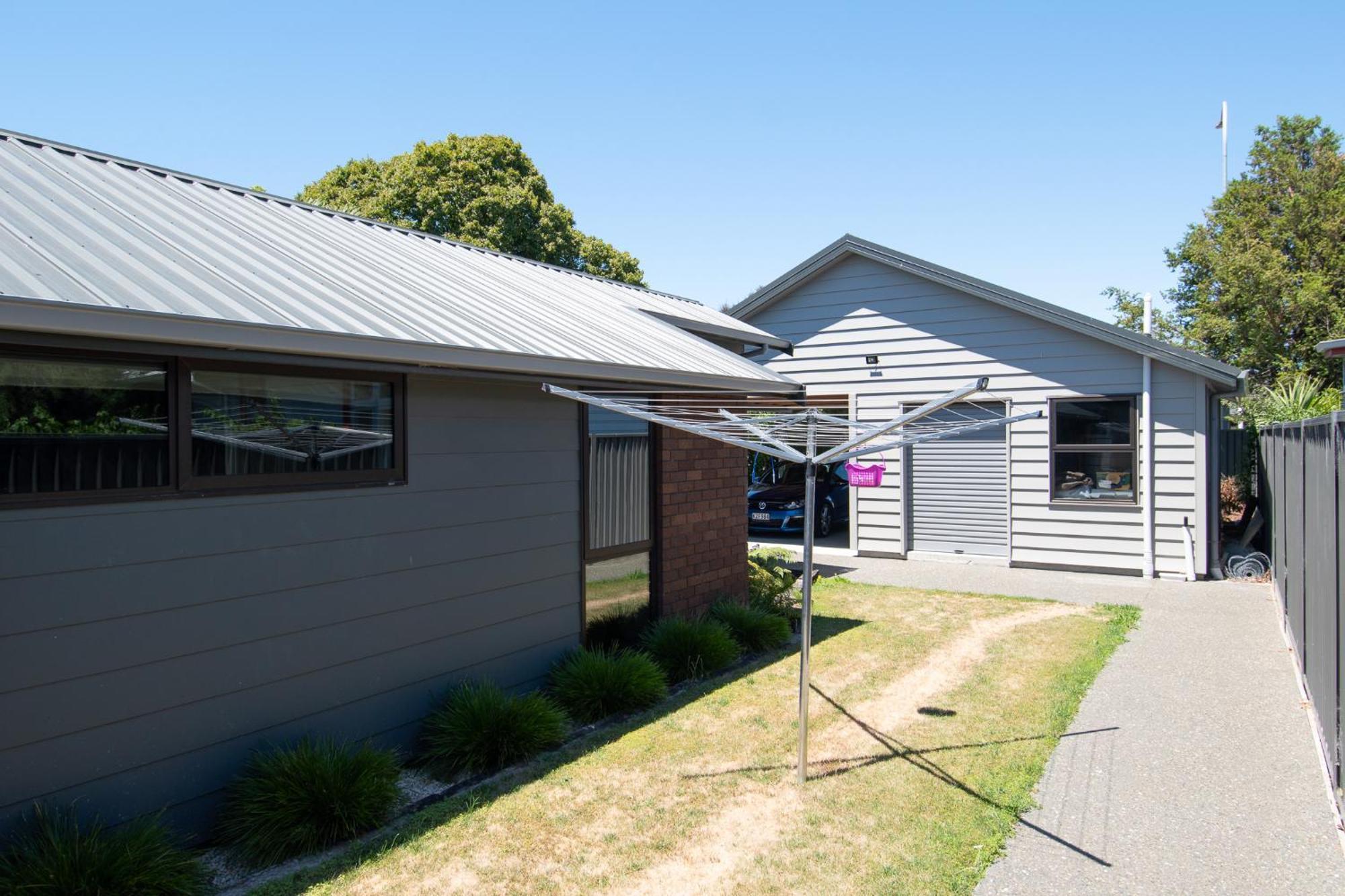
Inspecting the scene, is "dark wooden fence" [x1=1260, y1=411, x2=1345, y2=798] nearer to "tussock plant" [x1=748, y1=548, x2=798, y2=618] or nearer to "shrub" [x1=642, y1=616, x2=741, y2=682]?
"shrub" [x1=642, y1=616, x2=741, y2=682]

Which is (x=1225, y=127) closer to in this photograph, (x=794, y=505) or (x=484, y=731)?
(x=794, y=505)

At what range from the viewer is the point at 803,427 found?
592cm

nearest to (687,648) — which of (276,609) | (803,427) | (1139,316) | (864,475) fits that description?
(803,427)

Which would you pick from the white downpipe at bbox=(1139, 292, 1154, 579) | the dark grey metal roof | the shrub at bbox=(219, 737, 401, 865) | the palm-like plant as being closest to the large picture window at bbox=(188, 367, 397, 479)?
the shrub at bbox=(219, 737, 401, 865)

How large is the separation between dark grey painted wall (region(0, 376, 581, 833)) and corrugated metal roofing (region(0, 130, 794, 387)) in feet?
2.05

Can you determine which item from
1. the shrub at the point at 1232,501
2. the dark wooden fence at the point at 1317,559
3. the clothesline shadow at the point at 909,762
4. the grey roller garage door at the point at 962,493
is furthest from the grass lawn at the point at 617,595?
the shrub at the point at 1232,501

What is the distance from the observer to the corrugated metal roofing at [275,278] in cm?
361

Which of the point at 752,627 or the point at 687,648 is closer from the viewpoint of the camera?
the point at 687,648

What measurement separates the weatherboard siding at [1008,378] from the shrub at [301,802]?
28.0ft

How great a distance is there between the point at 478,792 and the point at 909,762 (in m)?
2.55

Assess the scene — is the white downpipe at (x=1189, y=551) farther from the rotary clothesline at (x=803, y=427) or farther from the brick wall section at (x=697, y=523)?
the brick wall section at (x=697, y=523)

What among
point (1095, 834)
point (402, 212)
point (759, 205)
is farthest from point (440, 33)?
point (402, 212)

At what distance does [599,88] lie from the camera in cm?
1203

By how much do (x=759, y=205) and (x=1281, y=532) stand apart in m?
12.3
